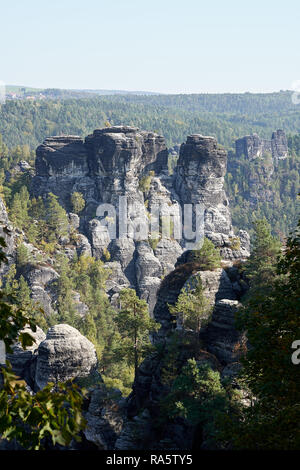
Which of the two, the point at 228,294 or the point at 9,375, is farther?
the point at 228,294

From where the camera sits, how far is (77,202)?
102500 millimetres

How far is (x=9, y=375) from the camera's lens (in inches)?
278

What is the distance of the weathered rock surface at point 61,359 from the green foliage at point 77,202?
61.6 metres

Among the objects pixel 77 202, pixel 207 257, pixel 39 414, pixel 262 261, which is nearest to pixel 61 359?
pixel 207 257

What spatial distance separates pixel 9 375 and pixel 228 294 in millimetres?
33056

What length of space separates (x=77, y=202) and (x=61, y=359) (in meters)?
63.7

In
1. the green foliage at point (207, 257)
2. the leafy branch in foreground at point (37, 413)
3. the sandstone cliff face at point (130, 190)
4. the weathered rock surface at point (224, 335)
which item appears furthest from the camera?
the sandstone cliff face at point (130, 190)

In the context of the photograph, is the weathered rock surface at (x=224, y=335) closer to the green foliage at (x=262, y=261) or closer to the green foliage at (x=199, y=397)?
the green foliage at (x=262, y=261)

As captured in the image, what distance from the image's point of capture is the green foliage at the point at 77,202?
102562 millimetres

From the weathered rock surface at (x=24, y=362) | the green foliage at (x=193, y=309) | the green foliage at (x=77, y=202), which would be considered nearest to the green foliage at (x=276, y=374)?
the green foliage at (x=193, y=309)

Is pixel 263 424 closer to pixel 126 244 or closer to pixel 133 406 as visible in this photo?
pixel 133 406

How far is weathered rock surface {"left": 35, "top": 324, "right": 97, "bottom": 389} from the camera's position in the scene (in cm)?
4178

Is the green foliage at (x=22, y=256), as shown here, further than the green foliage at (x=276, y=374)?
Yes

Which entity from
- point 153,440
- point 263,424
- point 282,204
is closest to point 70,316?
point 153,440
